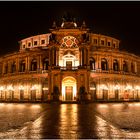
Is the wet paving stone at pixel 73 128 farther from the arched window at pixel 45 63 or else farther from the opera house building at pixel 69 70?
the arched window at pixel 45 63

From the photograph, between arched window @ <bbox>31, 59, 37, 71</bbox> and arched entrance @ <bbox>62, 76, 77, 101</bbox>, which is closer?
arched entrance @ <bbox>62, 76, 77, 101</bbox>

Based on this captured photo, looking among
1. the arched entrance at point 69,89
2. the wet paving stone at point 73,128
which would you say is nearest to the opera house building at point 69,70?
the arched entrance at point 69,89

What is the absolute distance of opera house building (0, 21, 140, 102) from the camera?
5097cm

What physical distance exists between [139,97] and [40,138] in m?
59.5

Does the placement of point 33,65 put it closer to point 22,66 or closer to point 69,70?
point 22,66

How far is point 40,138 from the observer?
30.9 feet

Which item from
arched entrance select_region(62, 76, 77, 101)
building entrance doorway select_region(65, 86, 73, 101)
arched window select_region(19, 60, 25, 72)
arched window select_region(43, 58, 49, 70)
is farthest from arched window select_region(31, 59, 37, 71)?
building entrance doorway select_region(65, 86, 73, 101)

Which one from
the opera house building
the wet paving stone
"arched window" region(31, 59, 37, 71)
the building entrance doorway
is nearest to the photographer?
the wet paving stone

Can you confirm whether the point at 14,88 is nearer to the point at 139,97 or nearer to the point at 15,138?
the point at 139,97

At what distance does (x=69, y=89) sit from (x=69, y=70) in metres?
4.54

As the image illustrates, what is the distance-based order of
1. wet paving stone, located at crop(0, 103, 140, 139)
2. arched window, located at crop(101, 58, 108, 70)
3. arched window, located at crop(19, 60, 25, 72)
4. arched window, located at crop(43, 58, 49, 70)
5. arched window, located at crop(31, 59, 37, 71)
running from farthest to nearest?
arched window, located at crop(19, 60, 25, 72), arched window, located at crop(31, 59, 37, 71), arched window, located at crop(101, 58, 108, 70), arched window, located at crop(43, 58, 49, 70), wet paving stone, located at crop(0, 103, 140, 139)

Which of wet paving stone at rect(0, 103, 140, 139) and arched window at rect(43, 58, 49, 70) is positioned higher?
arched window at rect(43, 58, 49, 70)

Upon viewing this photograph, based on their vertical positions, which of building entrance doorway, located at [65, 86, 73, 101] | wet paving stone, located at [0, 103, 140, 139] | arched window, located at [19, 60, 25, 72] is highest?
arched window, located at [19, 60, 25, 72]

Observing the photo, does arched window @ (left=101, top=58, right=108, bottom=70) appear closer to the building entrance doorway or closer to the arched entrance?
the arched entrance
